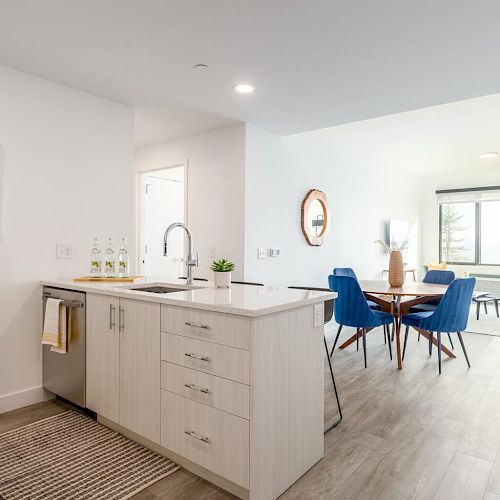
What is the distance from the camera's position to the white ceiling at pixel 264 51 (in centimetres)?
203

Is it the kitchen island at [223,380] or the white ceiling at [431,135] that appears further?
the white ceiling at [431,135]

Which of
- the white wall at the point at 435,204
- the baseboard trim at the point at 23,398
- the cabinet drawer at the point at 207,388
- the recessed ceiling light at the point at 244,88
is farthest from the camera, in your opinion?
the white wall at the point at 435,204

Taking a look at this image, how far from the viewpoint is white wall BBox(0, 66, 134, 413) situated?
277cm

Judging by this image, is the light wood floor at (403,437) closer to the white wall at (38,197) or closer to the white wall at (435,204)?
the white wall at (38,197)

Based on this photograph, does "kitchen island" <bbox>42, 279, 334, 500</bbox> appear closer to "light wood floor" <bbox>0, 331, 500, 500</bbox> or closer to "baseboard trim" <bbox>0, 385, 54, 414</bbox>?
"light wood floor" <bbox>0, 331, 500, 500</bbox>

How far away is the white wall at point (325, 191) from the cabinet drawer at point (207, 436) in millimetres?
2094

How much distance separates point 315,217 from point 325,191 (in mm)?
430

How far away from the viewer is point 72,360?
2.65m

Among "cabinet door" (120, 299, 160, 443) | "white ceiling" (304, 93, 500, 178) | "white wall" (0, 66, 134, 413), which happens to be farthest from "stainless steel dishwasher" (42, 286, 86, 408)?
"white ceiling" (304, 93, 500, 178)

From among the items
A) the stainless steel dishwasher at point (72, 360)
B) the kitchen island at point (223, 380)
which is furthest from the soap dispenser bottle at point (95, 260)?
the kitchen island at point (223, 380)

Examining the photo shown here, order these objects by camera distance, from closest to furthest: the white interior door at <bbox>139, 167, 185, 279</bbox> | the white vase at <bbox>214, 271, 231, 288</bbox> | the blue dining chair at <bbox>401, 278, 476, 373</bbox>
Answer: the white vase at <bbox>214, 271, 231, 288</bbox>, the blue dining chair at <bbox>401, 278, 476, 373</bbox>, the white interior door at <bbox>139, 167, 185, 279</bbox>

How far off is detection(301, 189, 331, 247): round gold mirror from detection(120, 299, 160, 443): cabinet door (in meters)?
2.92

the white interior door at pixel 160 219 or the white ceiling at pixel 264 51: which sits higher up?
the white ceiling at pixel 264 51

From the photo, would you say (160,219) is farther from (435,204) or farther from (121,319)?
(435,204)
